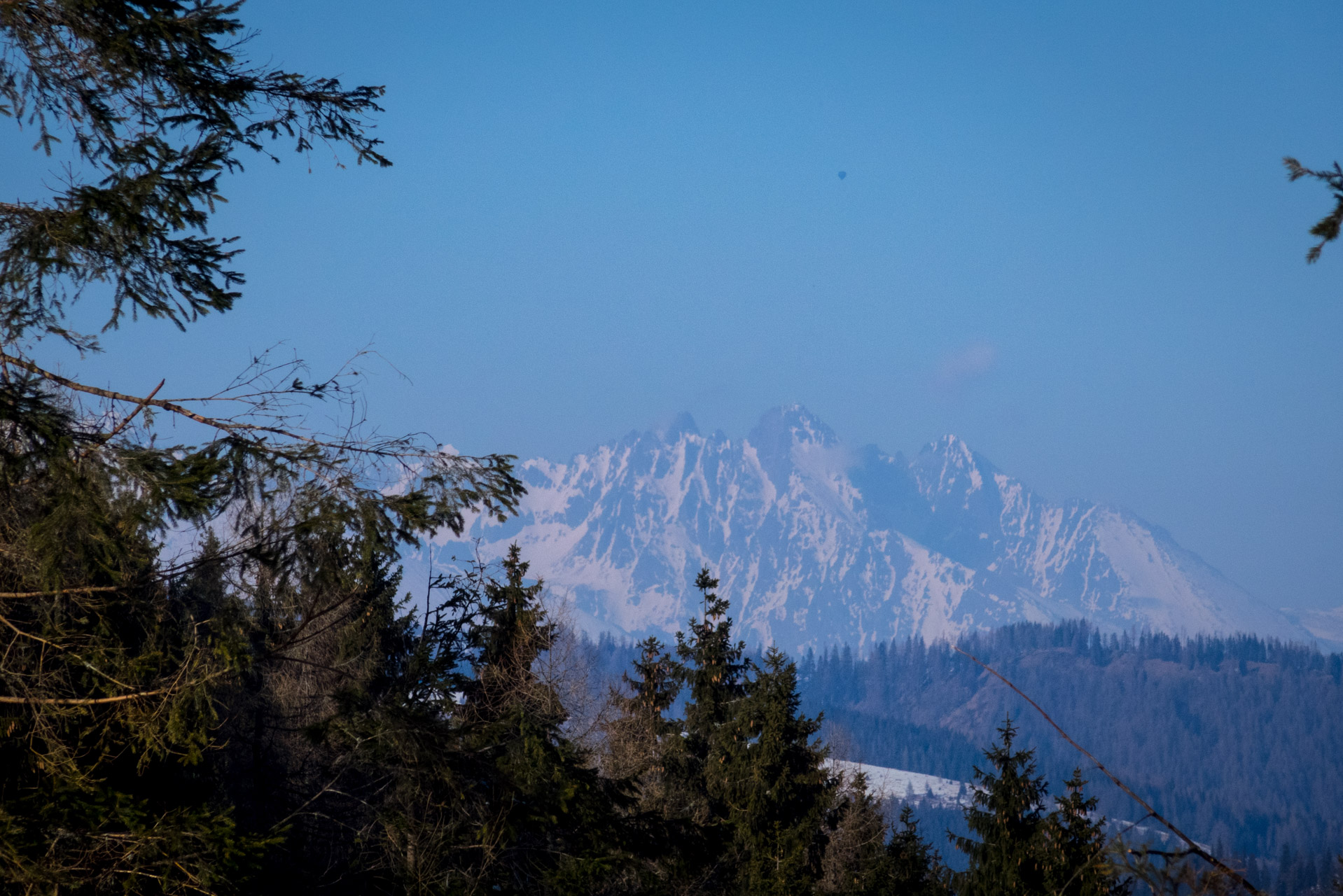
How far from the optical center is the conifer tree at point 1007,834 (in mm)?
20359

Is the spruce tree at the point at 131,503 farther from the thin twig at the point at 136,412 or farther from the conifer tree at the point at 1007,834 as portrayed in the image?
the conifer tree at the point at 1007,834

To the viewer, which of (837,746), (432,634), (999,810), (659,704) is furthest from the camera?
(837,746)

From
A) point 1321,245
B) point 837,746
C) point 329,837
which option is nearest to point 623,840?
point 329,837

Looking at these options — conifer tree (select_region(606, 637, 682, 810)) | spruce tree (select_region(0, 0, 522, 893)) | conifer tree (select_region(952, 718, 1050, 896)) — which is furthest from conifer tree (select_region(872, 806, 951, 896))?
spruce tree (select_region(0, 0, 522, 893))

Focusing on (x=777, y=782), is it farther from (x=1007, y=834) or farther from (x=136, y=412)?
(x=136, y=412)

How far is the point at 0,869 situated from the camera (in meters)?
5.64

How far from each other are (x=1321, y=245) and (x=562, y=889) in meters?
8.12

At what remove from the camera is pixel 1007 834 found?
20.9 m

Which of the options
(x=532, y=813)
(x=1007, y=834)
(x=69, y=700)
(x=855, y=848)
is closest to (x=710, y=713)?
(x=855, y=848)

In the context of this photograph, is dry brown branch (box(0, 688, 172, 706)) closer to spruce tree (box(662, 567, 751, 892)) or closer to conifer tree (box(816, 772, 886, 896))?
spruce tree (box(662, 567, 751, 892))

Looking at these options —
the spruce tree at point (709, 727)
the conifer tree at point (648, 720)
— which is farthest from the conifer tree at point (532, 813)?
the conifer tree at point (648, 720)

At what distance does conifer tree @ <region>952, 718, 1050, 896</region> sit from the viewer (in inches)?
802

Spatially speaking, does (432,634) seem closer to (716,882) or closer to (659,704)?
(716,882)

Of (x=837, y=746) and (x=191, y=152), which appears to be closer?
(x=191, y=152)
